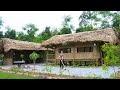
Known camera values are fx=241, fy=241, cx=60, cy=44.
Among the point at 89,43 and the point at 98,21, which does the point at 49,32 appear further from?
the point at 89,43

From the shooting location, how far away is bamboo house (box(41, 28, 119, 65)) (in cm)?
1484

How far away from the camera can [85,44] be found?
1562 centimetres

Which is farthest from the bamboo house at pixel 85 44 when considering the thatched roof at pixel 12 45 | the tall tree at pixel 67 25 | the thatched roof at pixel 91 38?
the tall tree at pixel 67 25

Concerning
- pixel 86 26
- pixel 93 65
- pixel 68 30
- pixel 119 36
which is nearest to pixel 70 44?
pixel 93 65

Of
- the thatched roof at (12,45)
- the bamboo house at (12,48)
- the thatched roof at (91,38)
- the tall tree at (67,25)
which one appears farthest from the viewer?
the tall tree at (67,25)

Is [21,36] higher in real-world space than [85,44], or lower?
higher

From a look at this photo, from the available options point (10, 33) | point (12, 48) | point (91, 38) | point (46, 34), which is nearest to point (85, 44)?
point (91, 38)

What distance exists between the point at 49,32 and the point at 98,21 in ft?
17.0

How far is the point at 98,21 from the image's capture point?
917 inches

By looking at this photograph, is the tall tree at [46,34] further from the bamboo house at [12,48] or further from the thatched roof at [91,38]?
the thatched roof at [91,38]

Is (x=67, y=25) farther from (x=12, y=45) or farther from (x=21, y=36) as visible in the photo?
(x=12, y=45)

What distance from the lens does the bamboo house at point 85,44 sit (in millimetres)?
14836
